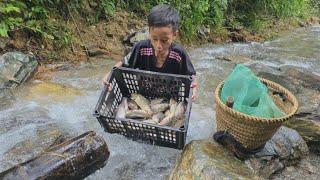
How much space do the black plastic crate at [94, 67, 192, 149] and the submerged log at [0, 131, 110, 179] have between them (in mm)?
228

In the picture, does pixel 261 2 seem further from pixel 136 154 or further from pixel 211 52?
pixel 136 154

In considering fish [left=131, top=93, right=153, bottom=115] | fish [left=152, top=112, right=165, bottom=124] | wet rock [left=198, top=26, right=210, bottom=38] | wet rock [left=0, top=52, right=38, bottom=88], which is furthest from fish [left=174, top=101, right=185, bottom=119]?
wet rock [left=198, top=26, right=210, bottom=38]

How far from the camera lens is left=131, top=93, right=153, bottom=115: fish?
348 centimetres

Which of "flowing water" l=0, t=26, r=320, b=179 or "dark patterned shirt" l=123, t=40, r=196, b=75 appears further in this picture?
"dark patterned shirt" l=123, t=40, r=196, b=75

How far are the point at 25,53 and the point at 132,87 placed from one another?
2157 mm

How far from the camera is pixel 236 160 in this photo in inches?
122

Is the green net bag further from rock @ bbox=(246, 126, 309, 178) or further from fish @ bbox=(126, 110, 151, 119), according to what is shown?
fish @ bbox=(126, 110, 151, 119)

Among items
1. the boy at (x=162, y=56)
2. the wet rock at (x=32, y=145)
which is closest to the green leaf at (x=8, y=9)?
the wet rock at (x=32, y=145)

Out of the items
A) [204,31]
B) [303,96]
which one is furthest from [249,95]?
[204,31]

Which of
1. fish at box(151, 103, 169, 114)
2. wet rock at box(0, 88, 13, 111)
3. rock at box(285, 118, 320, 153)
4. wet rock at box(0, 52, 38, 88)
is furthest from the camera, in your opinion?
wet rock at box(0, 52, 38, 88)

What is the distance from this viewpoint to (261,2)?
9562 mm

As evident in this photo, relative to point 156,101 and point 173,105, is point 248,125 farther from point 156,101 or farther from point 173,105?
point 156,101

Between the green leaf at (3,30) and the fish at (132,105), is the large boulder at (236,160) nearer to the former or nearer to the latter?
the fish at (132,105)

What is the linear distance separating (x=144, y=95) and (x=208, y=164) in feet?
3.77
